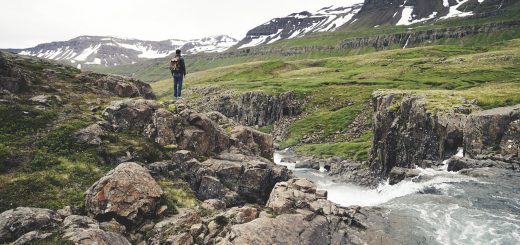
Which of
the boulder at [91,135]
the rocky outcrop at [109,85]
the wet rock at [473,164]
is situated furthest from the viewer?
the wet rock at [473,164]

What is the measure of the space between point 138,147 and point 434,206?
1148 inches

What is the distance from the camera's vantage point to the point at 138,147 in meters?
34.9

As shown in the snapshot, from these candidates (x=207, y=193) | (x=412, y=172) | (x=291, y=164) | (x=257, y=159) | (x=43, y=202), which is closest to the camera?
(x=43, y=202)

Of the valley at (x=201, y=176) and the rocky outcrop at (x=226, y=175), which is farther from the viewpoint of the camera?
the rocky outcrop at (x=226, y=175)

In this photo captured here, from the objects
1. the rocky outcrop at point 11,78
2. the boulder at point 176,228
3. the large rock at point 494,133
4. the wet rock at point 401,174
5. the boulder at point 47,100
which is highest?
the rocky outcrop at point 11,78

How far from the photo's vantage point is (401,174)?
6044 centimetres

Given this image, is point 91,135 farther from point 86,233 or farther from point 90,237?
point 90,237

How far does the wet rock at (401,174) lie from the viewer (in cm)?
5616

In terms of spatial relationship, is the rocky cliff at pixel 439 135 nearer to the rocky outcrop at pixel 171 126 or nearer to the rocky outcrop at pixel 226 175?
the rocky outcrop at pixel 226 175

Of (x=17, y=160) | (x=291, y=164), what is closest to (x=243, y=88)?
(x=291, y=164)

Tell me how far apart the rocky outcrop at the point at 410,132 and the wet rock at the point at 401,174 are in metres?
6.02

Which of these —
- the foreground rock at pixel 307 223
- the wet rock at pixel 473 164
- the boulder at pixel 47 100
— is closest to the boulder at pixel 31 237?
the foreground rock at pixel 307 223

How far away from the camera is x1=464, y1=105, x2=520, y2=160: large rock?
181 feet

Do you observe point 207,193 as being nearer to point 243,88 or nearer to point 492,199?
point 492,199
